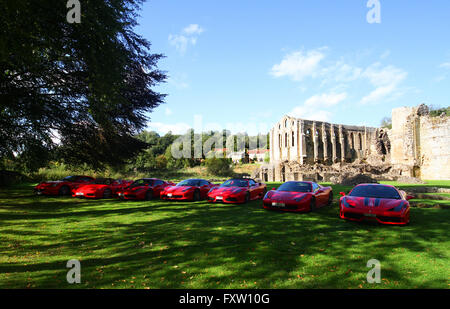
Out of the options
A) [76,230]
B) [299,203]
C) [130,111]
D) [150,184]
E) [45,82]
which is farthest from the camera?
[130,111]

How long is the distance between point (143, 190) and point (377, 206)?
443 inches

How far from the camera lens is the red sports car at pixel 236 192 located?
11.8 metres

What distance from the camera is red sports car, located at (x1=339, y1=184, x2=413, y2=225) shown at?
726cm

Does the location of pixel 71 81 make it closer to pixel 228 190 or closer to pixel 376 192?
pixel 228 190

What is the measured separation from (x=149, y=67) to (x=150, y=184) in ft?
30.1

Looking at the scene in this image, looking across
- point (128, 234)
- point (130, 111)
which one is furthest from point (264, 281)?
point (130, 111)

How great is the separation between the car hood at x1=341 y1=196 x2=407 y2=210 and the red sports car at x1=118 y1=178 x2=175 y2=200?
10.2 metres

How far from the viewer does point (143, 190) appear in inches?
547

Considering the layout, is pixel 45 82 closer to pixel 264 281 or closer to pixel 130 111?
pixel 130 111

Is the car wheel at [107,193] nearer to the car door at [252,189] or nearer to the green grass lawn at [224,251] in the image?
the green grass lawn at [224,251]

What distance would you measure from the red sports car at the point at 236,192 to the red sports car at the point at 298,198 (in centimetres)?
192

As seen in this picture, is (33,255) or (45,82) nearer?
(33,255)

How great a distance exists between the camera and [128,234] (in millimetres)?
6750
